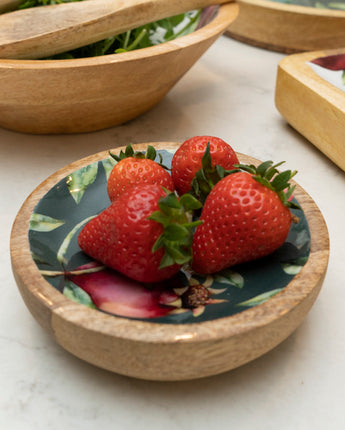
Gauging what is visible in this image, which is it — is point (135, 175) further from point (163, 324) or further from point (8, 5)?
point (8, 5)

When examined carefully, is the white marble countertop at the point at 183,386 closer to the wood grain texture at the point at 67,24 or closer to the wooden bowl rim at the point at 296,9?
the wood grain texture at the point at 67,24

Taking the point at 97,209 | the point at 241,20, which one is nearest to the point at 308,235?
the point at 97,209

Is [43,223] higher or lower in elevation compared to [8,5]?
lower

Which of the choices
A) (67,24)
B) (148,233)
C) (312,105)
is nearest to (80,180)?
(148,233)

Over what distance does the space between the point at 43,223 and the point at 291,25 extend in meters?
0.85

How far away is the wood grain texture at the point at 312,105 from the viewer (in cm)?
80

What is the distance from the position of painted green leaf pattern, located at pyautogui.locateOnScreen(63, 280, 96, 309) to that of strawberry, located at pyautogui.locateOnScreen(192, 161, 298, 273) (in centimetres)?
12

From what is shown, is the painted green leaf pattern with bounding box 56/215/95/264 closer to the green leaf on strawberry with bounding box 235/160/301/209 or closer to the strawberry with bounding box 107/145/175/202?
the strawberry with bounding box 107/145/175/202

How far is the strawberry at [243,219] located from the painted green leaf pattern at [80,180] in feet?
0.60

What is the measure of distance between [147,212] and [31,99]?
0.35m

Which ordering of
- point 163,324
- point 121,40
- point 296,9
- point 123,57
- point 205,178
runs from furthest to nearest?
point 296,9 → point 121,40 → point 123,57 → point 205,178 → point 163,324

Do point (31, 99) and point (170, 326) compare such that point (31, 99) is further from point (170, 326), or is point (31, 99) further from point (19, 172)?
point (170, 326)

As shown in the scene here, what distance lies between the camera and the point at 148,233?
0.48m

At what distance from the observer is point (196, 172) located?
0.57 m
